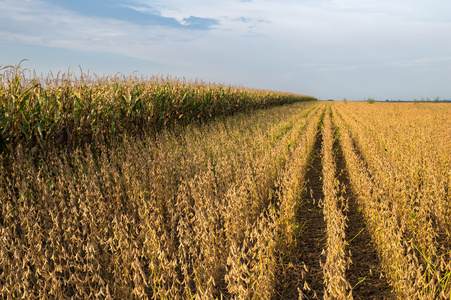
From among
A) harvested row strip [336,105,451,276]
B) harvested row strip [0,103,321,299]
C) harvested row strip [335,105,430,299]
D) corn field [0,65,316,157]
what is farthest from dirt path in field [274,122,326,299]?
corn field [0,65,316,157]

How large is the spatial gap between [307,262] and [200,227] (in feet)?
4.64

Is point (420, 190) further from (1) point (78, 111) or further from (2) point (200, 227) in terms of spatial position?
(1) point (78, 111)

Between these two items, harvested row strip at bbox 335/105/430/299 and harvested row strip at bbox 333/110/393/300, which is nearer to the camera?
harvested row strip at bbox 335/105/430/299

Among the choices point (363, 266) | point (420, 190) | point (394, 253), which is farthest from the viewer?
point (420, 190)

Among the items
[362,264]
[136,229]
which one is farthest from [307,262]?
[136,229]

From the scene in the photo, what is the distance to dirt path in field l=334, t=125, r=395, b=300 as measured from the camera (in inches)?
128

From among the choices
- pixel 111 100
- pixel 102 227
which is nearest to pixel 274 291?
pixel 102 227

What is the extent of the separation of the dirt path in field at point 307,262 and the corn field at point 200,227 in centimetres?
2

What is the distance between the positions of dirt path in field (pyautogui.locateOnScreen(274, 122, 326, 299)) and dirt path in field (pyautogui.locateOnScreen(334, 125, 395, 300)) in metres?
0.37

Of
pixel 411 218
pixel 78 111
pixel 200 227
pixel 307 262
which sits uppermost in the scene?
pixel 78 111

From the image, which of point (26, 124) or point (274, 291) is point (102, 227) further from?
point (26, 124)

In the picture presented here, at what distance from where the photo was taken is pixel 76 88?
6809 mm

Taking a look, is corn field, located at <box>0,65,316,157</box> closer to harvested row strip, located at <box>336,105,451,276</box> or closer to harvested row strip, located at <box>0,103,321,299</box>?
harvested row strip, located at <box>0,103,321,299</box>

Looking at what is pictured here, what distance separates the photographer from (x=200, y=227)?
374cm
